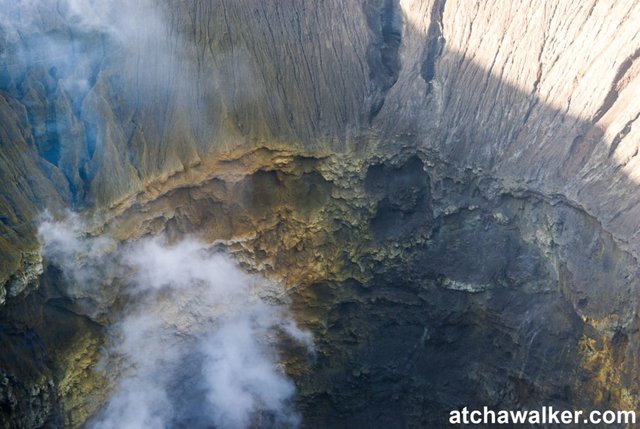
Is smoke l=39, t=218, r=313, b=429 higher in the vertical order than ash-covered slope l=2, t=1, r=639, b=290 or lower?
lower

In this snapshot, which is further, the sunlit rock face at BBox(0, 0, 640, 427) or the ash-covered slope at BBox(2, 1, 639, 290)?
the ash-covered slope at BBox(2, 1, 639, 290)

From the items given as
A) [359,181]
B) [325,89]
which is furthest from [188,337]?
[325,89]

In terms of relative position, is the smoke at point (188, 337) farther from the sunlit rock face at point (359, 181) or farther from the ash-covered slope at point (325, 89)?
the ash-covered slope at point (325, 89)

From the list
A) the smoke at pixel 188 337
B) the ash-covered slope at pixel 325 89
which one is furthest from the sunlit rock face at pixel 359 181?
the smoke at pixel 188 337

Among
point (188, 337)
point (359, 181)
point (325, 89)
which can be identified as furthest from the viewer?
point (325, 89)

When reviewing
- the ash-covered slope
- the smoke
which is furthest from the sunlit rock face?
the smoke

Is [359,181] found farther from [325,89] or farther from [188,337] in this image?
[188,337]

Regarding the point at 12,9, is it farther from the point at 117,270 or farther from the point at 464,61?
the point at 464,61

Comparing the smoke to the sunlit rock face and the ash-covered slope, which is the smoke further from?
the ash-covered slope
